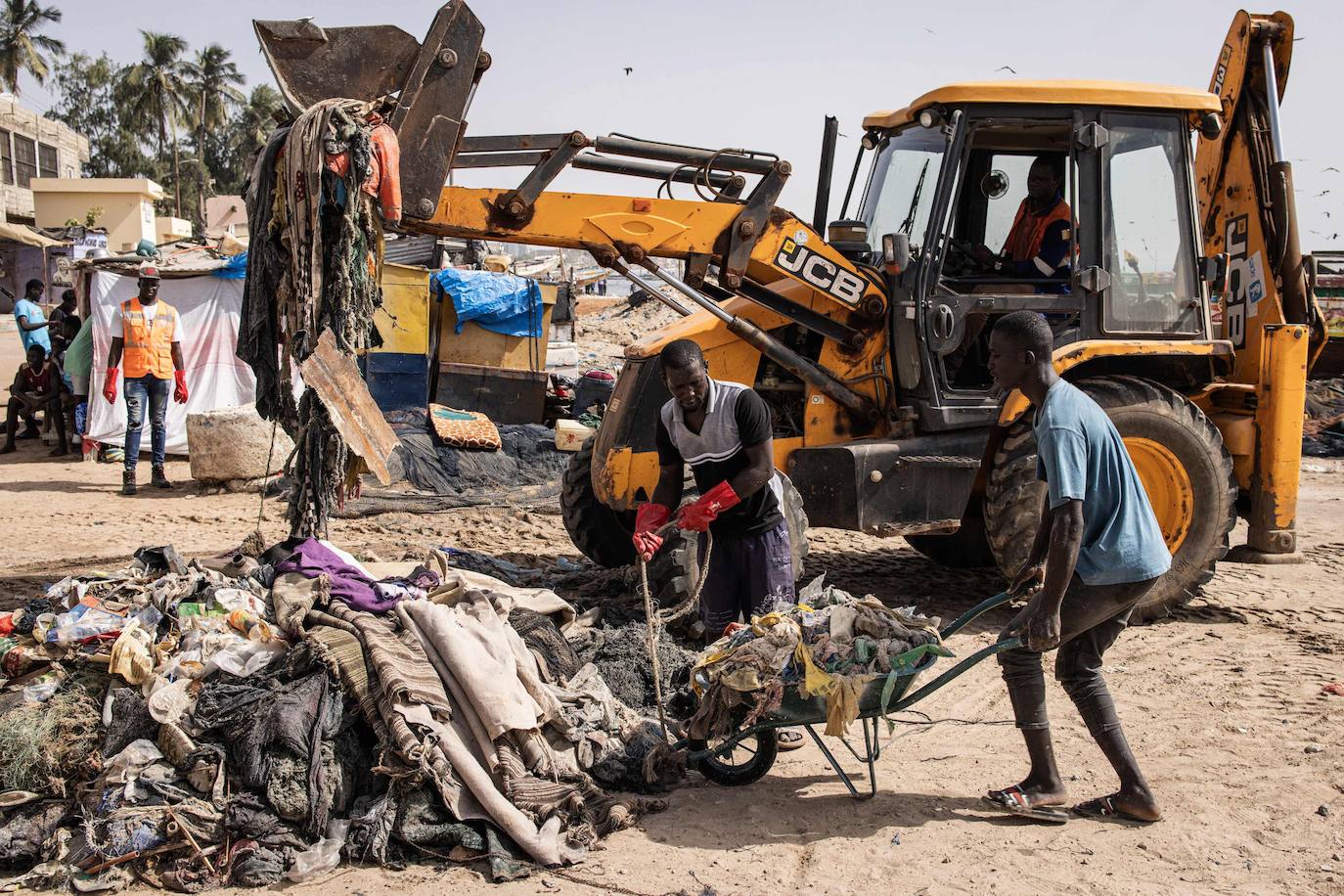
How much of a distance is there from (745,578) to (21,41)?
52847 mm

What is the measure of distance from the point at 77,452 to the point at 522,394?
5187mm

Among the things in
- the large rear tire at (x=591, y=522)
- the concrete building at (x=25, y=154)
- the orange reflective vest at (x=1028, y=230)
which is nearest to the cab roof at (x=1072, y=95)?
the orange reflective vest at (x=1028, y=230)

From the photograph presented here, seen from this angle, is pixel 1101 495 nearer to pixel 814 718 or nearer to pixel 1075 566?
pixel 1075 566

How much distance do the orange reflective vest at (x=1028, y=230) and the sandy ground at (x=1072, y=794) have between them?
2.32 meters

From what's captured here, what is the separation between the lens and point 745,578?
16.0ft

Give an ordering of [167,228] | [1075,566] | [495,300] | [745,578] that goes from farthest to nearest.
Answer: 1. [167,228]
2. [495,300]
3. [745,578]
4. [1075,566]

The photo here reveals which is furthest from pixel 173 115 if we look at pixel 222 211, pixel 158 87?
pixel 222 211

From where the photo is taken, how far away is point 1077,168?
632 cm

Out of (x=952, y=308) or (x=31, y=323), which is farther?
(x=31, y=323)

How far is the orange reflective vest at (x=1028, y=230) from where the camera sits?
649 centimetres

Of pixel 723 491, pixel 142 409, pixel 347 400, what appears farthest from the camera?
pixel 142 409

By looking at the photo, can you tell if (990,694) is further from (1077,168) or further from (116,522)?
(116,522)

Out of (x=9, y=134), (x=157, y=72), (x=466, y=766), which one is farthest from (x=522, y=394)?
(x=157, y=72)

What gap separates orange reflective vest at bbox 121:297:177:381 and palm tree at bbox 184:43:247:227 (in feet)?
133
